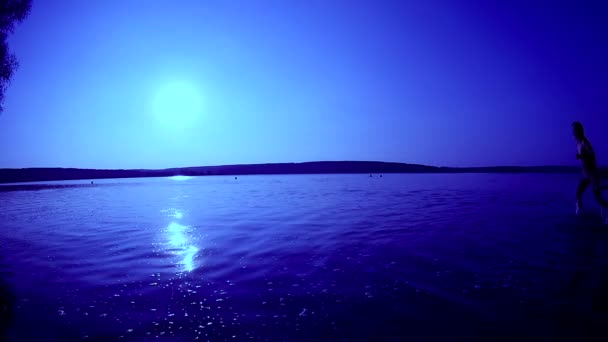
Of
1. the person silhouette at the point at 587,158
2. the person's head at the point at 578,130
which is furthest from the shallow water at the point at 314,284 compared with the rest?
the person's head at the point at 578,130

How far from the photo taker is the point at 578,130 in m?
11.4

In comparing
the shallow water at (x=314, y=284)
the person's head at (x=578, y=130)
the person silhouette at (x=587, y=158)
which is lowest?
the shallow water at (x=314, y=284)

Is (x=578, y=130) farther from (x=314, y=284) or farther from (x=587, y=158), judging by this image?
(x=314, y=284)

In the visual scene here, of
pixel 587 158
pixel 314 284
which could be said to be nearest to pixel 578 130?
pixel 587 158

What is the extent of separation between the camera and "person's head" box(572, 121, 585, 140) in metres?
11.3

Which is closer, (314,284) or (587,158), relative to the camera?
(314,284)

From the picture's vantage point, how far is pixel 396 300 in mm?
4613

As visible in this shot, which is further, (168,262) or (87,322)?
(168,262)

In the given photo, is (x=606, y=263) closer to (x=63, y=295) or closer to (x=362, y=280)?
(x=362, y=280)

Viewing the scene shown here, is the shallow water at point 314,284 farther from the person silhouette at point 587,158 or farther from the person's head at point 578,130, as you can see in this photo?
the person's head at point 578,130

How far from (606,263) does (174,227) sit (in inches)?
499

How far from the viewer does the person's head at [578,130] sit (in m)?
11.3

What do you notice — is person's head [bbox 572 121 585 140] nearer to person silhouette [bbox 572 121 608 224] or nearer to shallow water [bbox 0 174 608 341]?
person silhouette [bbox 572 121 608 224]

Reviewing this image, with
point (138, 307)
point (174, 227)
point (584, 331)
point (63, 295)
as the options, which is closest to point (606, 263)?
point (584, 331)
